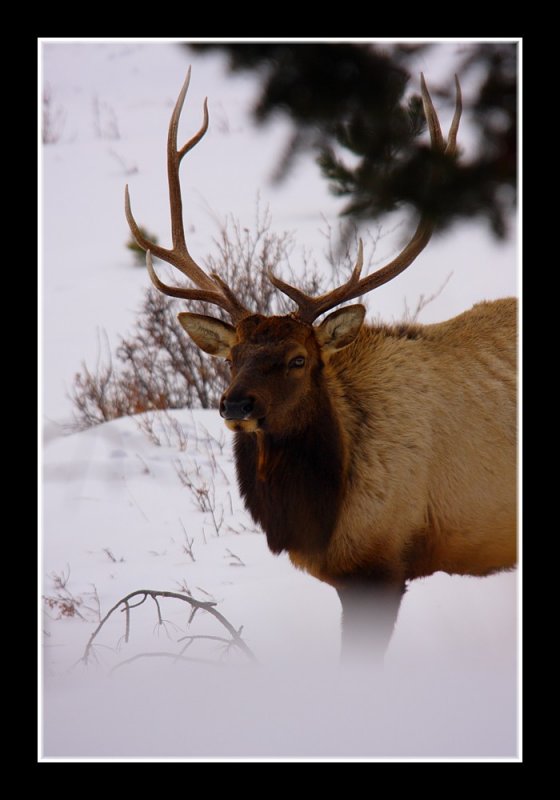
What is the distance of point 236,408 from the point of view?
385cm

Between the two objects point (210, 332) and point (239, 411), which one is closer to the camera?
point (239, 411)

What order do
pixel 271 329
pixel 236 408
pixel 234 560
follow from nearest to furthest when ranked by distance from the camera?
pixel 236 408
pixel 271 329
pixel 234 560

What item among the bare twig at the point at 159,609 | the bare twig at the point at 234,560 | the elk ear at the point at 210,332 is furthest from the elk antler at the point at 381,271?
the bare twig at the point at 159,609

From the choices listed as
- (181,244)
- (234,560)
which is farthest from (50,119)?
(234,560)

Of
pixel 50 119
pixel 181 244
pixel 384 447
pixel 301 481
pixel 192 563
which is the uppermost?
pixel 50 119

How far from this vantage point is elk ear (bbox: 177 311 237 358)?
165 inches

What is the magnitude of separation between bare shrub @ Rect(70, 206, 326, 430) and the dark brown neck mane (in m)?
0.72

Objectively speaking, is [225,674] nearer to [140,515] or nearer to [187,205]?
[140,515]

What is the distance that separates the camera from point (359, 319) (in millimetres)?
4152

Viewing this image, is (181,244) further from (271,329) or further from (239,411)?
(239,411)

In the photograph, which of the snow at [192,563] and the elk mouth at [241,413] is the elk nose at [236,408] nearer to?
the elk mouth at [241,413]

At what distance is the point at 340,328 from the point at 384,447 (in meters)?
0.46

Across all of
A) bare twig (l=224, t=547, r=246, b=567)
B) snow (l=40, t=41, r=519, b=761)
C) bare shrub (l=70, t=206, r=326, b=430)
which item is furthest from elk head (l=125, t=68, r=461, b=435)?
bare twig (l=224, t=547, r=246, b=567)

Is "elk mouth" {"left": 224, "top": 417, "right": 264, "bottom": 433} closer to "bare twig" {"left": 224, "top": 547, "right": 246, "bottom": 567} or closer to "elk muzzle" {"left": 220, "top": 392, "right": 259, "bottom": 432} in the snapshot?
"elk muzzle" {"left": 220, "top": 392, "right": 259, "bottom": 432}
